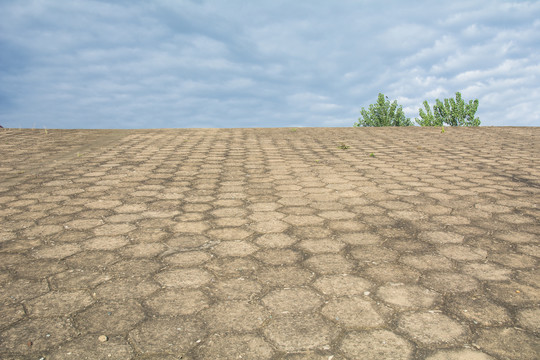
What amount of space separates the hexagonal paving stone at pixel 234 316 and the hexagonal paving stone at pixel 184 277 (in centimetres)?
21

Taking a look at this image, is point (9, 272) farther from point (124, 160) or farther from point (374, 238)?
point (124, 160)

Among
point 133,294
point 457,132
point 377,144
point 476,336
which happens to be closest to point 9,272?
point 133,294

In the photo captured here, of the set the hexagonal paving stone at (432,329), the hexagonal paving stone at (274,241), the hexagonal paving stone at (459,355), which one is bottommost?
the hexagonal paving stone at (459,355)

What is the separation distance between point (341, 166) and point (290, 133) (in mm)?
3810

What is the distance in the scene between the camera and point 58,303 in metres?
1.49

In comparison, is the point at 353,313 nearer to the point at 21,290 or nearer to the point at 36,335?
the point at 36,335

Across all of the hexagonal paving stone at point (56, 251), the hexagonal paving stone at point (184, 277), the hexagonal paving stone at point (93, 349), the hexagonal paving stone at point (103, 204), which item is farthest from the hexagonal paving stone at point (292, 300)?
the hexagonal paving stone at point (103, 204)

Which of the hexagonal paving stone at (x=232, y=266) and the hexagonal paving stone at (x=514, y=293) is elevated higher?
the hexagonal paving stone at (x=232, y=266)

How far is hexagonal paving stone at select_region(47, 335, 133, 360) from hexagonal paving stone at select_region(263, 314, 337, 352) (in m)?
0.46

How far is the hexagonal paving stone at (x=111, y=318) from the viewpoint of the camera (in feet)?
4.35

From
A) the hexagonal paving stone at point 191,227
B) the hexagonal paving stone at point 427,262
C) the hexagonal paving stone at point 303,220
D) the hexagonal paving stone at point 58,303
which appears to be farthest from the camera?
the hexagonal paving stone at point 303,220

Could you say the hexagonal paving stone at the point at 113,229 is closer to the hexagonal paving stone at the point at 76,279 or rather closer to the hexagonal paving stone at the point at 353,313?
the hexagonal paving stone at the point at 76,279

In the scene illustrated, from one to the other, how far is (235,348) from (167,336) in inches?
9.6

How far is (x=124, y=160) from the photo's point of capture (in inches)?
184
